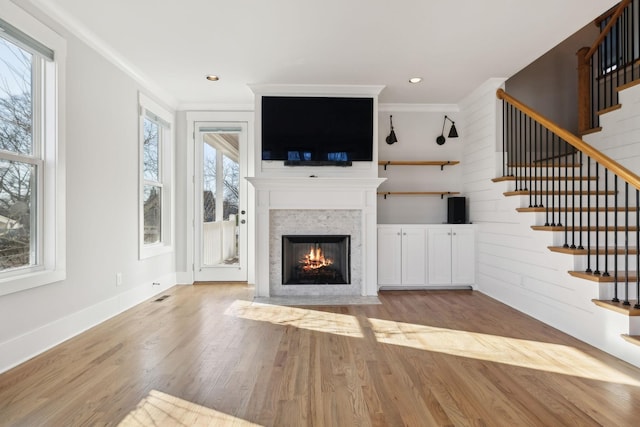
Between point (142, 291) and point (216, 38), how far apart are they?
2.85 metres

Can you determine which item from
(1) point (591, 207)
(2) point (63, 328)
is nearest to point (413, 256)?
(1) point (591, 207)

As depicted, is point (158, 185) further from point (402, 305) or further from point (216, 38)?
point (402, 305)

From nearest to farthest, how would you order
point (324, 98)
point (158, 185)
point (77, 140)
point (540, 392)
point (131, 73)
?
point (540, 392), point (77, 140), point (131, 73), point (324, 98), point (158, 185)

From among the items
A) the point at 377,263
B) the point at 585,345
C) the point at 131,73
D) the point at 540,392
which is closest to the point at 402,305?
the point at 377,263

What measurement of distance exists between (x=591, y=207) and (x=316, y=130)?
308 centimetres

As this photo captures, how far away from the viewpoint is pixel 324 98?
441cm

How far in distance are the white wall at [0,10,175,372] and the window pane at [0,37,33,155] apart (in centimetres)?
30

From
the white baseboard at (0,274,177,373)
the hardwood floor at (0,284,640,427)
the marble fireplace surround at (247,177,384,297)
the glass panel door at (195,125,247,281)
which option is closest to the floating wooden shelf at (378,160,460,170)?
the marble fireplace surround at (247,177,384,297)

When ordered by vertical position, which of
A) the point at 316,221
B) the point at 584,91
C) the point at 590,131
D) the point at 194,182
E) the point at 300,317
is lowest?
the point at 300,317

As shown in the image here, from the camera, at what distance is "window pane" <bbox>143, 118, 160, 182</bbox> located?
4438 mm

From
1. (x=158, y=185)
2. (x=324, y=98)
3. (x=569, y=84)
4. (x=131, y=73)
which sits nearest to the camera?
(x=131, y=73)

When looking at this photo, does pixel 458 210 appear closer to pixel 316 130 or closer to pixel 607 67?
pixel 316 130

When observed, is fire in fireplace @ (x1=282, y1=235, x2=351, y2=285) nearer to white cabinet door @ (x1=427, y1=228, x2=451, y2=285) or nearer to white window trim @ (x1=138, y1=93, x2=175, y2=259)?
white cabinet door @ (x1=427, y1=228, x2=451, y2=285)

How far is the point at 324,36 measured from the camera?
319cm
